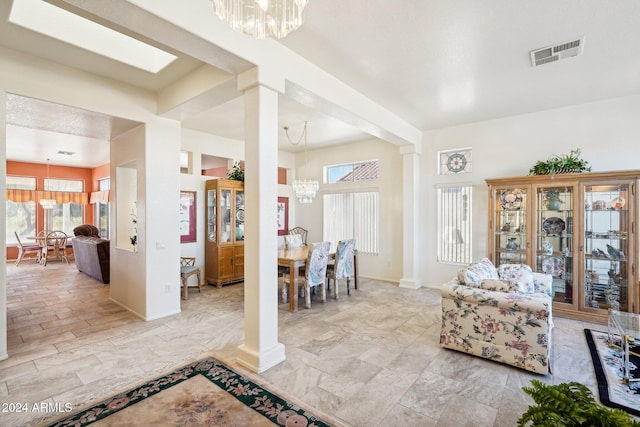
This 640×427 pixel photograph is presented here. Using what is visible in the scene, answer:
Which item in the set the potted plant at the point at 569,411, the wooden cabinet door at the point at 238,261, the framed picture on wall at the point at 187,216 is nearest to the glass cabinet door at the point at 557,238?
the potted plant at the point at 569,411

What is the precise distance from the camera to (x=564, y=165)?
13.8 feet

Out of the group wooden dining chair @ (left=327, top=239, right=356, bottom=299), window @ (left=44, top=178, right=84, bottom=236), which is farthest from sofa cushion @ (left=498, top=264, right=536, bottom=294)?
window @ (left=44, top=178, right=84, bottom=236)

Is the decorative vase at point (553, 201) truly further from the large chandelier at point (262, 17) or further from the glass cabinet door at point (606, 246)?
the large chandelier at point (262, 17)

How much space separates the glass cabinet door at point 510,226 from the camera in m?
4.47

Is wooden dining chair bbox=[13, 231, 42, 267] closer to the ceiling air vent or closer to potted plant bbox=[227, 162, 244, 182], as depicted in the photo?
potted plant bbox=[227, 162, 244, 182]

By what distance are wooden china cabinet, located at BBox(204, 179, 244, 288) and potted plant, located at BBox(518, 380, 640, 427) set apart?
5390 mm

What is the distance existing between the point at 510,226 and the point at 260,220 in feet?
13.1

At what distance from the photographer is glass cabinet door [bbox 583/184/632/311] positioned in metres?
3.87

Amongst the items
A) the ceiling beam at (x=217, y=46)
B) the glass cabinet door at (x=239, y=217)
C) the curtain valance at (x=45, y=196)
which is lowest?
the glass cabinet door at (x=239, y=217)

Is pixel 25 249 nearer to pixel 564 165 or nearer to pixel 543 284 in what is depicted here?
pixel 543 284

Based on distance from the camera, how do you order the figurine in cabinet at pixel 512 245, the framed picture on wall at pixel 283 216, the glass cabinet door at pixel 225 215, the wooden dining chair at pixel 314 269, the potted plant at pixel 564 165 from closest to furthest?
the potted plant at pixel 564 165 < the wooden dining chair at pixel 314 269 < the figurine in cabinet at pixel 512 245 < the glass cabinet door at pixel 225 215 < the framed picture on wall at pixel 283 216

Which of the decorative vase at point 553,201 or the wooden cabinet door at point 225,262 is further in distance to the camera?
the wooden cabinet door at point 225,262

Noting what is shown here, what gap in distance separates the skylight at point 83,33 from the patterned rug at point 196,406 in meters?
3.22

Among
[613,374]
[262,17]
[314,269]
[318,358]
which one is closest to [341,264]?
[314,269]
